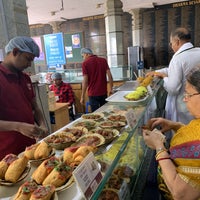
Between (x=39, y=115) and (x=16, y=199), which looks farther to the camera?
(x=39, y=115)

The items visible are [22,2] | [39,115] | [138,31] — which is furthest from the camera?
[138,31]

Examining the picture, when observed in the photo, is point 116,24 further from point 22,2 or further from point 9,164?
point 9,164

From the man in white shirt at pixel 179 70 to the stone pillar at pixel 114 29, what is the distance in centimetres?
372

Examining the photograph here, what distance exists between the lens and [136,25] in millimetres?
8016

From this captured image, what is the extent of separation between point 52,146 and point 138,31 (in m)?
7.79

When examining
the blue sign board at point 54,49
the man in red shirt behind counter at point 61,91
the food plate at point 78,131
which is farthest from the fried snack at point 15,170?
the blue sign board at point 54,49

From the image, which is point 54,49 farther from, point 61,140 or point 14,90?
point 61,140

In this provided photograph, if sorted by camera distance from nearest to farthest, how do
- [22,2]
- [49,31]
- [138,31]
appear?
[22,2] → [138,31] → [49,31]

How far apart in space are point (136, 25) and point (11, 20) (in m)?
6.37

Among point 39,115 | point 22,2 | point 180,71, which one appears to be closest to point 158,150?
point 39,115

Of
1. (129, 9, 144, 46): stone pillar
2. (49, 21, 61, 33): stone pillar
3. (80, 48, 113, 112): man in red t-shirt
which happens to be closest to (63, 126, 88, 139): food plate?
(80, 48, 113, 112): man in red t-shirt

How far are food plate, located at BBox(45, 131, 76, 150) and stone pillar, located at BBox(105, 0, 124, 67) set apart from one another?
5188mm

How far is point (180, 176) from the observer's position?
902 millimetres

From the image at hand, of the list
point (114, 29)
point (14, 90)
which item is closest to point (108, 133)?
point (14, 90)
